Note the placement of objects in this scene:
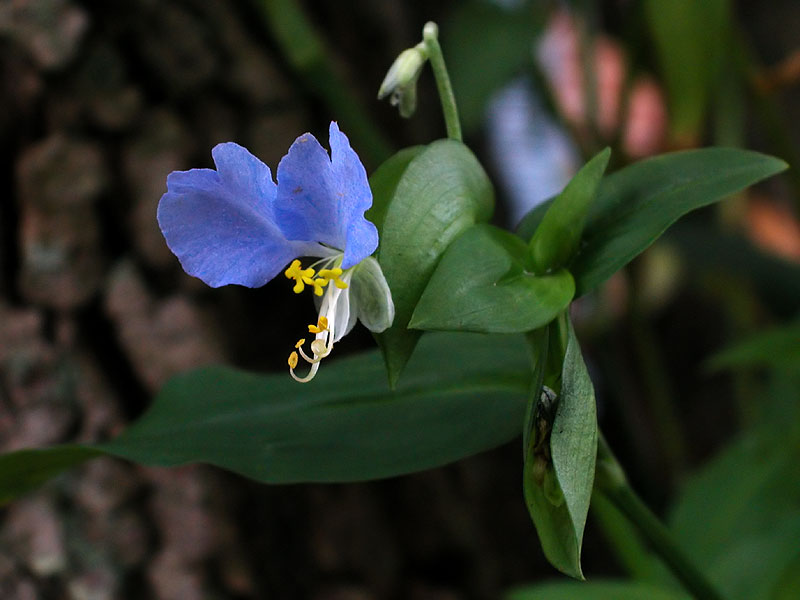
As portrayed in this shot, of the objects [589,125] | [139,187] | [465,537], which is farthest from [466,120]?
[465,537]

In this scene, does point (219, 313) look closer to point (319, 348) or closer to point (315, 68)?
point (315, 68)

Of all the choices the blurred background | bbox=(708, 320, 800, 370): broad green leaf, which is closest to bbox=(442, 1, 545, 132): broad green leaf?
the blurred background

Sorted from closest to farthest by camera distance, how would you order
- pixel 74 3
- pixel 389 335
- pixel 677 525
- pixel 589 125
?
pixel 389 335 → pixel 74 3 → pixel 677 525 → pixel 589 125

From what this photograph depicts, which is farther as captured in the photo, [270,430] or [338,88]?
[338,88]

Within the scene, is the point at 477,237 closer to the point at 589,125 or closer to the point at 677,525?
the point at 677,525

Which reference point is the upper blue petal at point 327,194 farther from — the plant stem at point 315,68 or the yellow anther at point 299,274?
the plant stem at point 315,68

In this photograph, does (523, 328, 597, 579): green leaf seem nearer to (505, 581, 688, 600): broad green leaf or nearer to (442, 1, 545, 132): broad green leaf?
(505, 581, 688, 600): broad green leaf

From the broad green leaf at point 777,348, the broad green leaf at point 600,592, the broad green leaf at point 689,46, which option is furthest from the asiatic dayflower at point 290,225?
the broad green leaf at point 689,46
